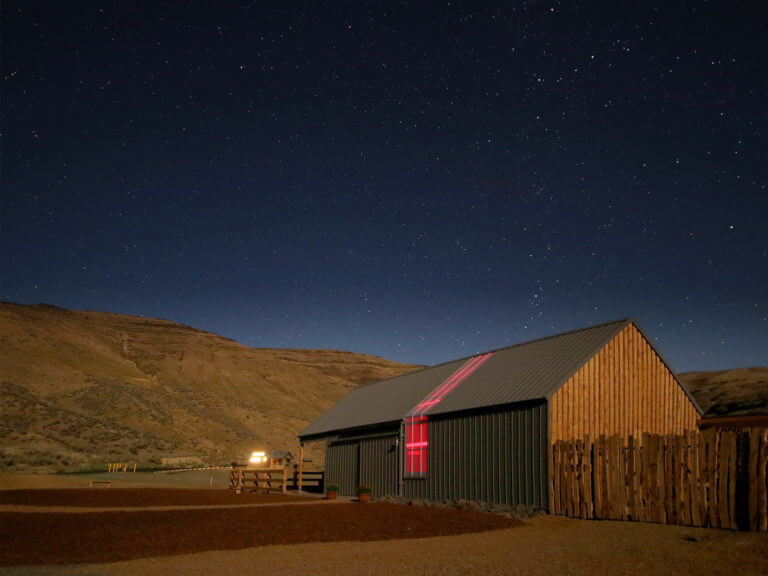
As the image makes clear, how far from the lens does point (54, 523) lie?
16.9m

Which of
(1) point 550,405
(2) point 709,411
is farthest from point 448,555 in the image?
(2) point 709,411

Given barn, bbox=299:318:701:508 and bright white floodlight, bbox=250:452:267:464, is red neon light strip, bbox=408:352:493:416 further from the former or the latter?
bright white floodlight, bbox=250:452:267:464

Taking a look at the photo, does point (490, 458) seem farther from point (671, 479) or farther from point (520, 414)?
point (671, 479)

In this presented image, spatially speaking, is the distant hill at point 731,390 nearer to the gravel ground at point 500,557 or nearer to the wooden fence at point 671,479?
the wooden fence at point 671,479

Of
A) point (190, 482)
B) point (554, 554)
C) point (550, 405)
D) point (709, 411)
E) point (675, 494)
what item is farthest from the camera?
point (709, 411)

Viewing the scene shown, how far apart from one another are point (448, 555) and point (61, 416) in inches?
2438

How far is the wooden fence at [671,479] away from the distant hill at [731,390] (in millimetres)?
37077

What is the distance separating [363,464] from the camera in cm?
3095

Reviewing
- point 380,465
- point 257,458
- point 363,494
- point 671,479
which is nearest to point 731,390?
point 257,458

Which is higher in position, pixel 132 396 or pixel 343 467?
pixel 132 396

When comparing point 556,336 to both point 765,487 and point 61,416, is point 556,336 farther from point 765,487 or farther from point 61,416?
point 61,416

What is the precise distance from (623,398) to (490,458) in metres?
4.77

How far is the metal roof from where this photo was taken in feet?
73.2

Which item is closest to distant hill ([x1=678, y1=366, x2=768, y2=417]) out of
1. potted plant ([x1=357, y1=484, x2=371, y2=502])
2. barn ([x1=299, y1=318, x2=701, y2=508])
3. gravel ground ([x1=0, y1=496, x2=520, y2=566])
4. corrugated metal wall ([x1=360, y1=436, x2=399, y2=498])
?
barn ([x1=299, y1=318, x2=701, y2=508])
